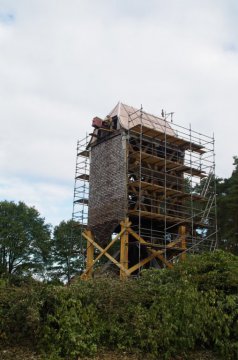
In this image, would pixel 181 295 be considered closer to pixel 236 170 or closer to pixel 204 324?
pixel 204 324

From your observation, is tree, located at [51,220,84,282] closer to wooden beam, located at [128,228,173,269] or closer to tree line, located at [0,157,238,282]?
tree line, located at [0,157,238,282]

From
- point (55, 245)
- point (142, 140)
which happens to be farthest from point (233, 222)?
point (55, 245)

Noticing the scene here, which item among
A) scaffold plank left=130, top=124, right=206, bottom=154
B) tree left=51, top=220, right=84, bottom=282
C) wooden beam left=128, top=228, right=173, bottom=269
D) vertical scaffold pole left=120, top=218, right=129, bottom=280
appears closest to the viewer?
vertical scaffold pole left=120, top=218, right=129, bottom=280

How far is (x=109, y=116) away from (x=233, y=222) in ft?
44.8

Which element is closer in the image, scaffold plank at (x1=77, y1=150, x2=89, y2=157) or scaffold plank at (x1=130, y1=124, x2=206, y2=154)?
scaffold plank at (x1=130, y1=124, x2=206, y2=154)

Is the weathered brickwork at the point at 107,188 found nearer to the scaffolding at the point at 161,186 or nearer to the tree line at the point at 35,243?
the scaffolding at the point at 161,186

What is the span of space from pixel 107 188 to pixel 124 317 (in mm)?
17870

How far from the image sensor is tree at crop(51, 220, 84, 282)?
160 feet

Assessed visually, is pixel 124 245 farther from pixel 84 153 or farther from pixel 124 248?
pixel 84 153

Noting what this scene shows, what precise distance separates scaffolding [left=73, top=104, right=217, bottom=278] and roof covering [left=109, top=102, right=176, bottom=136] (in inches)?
2.8

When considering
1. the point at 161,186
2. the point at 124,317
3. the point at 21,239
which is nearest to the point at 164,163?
the point at 161,186

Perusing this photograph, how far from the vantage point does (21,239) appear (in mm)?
46344

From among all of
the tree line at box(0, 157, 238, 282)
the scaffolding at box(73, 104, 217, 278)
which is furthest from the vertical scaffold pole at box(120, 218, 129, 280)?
the tree line at box(0, 157, 238, 282)

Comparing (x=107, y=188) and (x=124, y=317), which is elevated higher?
(x=107, y=188)
